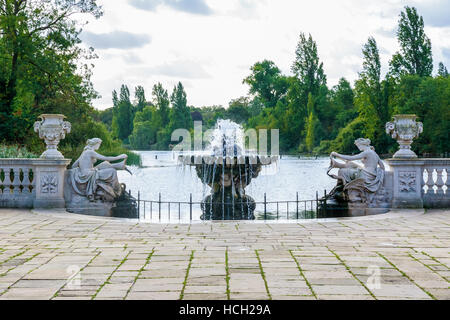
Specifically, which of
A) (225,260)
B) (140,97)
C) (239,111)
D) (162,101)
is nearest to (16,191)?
(225,260)

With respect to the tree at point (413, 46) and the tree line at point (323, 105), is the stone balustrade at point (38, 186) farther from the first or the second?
the tree at point (413, 46)

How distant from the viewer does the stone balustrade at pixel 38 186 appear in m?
9.84

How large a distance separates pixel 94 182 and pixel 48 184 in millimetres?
888

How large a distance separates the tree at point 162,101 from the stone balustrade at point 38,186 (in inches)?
2957

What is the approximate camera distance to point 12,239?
6.48 m

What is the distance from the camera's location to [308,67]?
2474 inches

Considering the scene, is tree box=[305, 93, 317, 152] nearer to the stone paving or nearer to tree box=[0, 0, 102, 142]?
tree box=[0, 0, 102, 142]

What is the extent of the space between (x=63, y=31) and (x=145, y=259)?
20.0m

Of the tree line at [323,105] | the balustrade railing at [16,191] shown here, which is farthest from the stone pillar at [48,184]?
the tree line at [323,105]

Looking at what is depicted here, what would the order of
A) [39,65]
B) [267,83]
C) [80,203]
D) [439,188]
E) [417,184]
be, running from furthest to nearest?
[267,83] → [39,65] → [80,203] → [439,188] → [417,184]

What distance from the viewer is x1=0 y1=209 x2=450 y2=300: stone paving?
13.2ft

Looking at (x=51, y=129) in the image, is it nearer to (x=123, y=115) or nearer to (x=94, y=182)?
(x=94, y=182)
